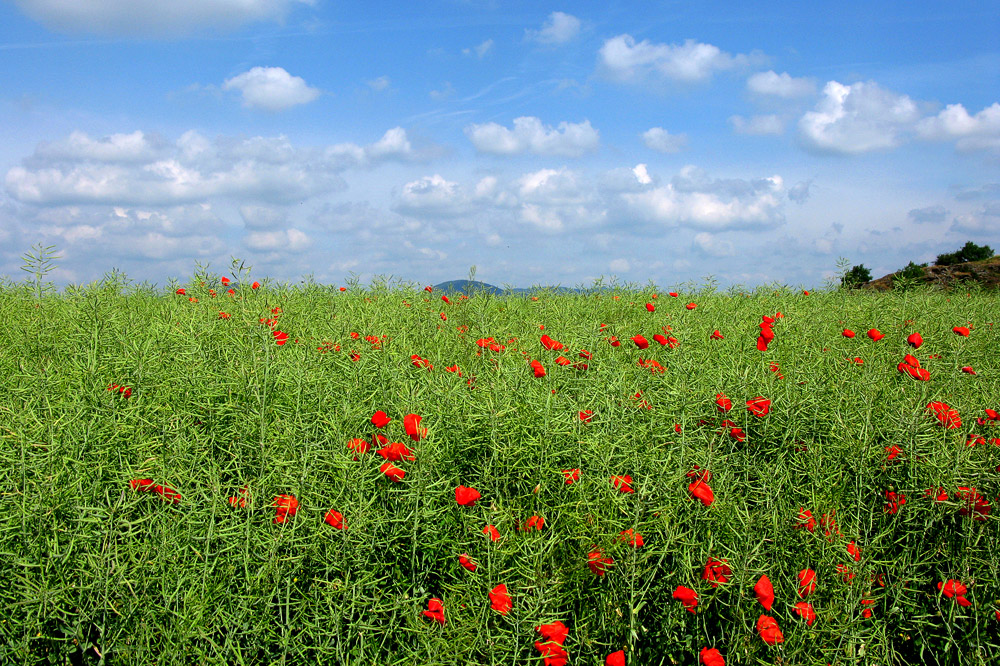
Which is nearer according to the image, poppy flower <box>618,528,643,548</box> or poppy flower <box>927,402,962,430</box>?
poppy flower <box>618,528,643,548</box>

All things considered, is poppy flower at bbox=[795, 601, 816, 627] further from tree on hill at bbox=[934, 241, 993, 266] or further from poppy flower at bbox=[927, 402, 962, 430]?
tree on hill at bbox=[934, 241, 993, 266]

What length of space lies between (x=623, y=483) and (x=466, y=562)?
53 cm

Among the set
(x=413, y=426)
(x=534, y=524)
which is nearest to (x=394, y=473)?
(x=413, y=426)

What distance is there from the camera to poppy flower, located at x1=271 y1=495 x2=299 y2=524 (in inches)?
68.9

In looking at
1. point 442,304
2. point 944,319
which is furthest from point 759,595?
point 944,319

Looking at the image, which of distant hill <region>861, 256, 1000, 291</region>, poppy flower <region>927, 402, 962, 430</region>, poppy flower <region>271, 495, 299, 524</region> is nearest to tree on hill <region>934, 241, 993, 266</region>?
distant hill <region>861, 256, 1000, 291</region>

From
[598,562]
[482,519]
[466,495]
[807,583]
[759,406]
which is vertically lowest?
[807,583]

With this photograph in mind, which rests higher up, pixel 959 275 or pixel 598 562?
pixel 959 275

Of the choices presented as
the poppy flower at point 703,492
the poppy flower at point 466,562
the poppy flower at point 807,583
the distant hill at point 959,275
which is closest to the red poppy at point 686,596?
the poppy flower at point 703,492

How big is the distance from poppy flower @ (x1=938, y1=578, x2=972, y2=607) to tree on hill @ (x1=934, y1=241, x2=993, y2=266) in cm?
1422

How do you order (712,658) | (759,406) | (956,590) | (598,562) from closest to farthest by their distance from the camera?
(712,658) < (598,562) < (956,590) < (759,406)

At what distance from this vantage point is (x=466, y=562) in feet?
5.76

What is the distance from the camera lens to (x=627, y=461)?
1933mm

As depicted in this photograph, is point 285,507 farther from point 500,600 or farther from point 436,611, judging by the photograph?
point 500,600
